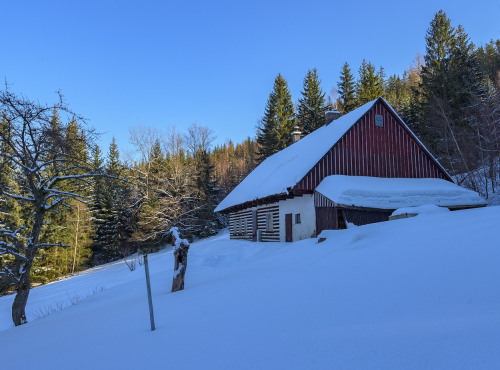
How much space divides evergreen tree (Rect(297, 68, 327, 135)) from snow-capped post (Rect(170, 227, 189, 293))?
3415 cm

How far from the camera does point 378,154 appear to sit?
17.4 meters

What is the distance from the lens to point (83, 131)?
1030 cm

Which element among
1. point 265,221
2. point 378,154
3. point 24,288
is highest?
point 378,154

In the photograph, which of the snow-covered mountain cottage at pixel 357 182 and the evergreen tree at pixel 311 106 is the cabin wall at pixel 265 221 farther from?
the evergreen tree at pixel 311 106

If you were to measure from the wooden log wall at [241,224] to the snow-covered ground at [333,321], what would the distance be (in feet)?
55.2

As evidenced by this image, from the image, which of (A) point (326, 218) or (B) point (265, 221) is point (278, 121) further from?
(A) point (326, 218)

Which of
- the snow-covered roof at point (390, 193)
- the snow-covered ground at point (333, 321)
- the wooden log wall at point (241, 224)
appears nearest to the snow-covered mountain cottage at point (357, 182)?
the snow-covered roof at point (390, 193)

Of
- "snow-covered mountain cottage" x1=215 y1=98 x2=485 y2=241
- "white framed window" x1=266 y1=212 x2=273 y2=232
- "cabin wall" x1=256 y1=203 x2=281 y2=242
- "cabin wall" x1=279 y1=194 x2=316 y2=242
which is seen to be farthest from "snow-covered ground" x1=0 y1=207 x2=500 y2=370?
"white framed window" x1=266 y1=212 x2=273 y2=232

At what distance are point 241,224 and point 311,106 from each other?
73.3ft

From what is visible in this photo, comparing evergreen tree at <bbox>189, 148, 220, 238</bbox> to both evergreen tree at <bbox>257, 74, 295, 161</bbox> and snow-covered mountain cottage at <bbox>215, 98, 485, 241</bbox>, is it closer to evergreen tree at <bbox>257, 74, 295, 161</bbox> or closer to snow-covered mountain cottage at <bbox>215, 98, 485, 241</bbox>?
evergreen tree at <bbox>257, 74, 295, 161</bbox>

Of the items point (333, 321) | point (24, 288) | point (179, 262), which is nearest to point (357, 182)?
point (179, 262)

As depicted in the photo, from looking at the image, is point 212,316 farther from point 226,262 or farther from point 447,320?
point 226,262

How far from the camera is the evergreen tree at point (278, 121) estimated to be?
40.2 metres

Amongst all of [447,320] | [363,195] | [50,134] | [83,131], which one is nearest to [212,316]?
[447,320]
